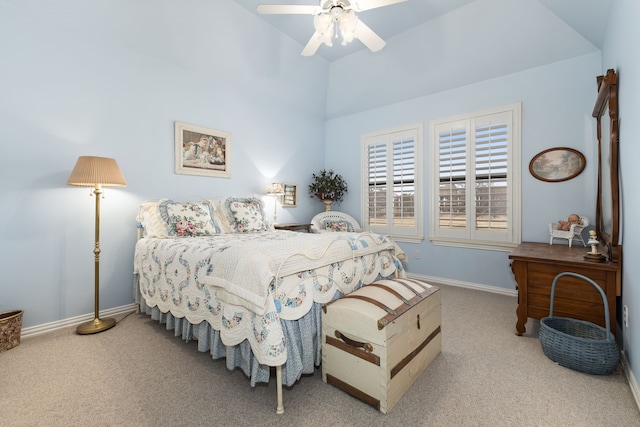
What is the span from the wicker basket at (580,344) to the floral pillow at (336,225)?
2896 millimetres

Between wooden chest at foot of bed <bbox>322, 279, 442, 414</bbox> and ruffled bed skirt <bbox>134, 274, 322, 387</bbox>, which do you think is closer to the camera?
wooden chest at foot of bed <bbox>322, 279, 442, 414</bbox>

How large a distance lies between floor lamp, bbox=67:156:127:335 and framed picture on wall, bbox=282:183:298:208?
259 centimetres

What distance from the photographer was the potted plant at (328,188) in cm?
512

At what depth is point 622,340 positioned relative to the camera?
2141 mm

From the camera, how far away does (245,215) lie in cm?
346

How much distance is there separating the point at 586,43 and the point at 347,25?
9.44 ft

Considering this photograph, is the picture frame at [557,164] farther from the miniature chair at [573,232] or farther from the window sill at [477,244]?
the window sill at [477,244]

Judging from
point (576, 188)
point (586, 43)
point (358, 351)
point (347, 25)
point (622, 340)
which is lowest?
point (622, 340)

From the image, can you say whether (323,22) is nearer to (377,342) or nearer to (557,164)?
(377,342)

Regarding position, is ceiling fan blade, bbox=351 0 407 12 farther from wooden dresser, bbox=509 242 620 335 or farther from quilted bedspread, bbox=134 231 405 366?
wooden dresser, bbox=509 242 620 335

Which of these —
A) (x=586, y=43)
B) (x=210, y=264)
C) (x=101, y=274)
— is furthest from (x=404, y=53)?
(x=101, y=274)

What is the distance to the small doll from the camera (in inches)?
119

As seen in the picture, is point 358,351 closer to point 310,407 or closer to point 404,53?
point 310,407

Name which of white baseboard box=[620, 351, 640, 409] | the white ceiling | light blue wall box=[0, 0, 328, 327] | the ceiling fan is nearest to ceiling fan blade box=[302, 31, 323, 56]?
the ceiling fan
